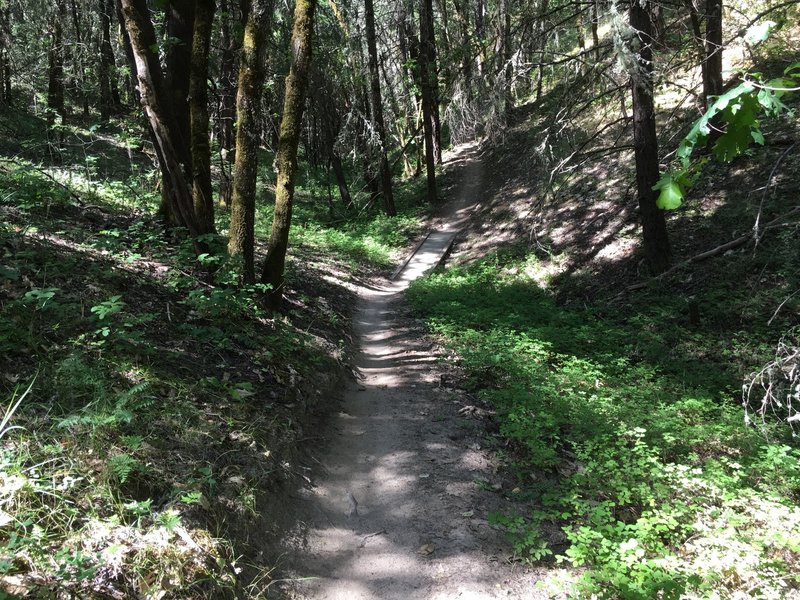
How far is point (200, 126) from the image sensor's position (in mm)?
7238

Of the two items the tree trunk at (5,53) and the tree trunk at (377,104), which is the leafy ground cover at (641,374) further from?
the tree trunk at (5,53)

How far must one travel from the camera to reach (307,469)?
475 cm

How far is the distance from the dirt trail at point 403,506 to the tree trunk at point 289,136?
214 centimetres

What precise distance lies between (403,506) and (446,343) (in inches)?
167

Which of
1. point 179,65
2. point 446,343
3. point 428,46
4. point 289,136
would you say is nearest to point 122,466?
point 289,136

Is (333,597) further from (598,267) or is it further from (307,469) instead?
(598,267)

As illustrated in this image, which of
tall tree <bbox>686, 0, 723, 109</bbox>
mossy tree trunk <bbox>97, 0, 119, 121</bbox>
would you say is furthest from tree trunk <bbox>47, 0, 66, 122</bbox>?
tall tree <bbox>686, 0, 723, 109</bbox>

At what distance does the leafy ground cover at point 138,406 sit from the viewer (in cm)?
278

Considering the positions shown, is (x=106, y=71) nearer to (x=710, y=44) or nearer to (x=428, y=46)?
(x=428, y=46)

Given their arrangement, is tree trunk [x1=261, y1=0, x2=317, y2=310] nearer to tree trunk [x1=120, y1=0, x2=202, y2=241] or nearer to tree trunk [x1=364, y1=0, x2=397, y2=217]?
tree trunk [x1=120, y1=0, x2=202, y2=241]

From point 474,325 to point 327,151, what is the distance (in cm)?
1427

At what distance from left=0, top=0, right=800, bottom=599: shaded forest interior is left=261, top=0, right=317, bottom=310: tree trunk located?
0.05m

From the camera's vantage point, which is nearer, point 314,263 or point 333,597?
point 333,597

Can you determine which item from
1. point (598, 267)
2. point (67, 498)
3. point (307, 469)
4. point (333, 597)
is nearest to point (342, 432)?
point (307, 469)
